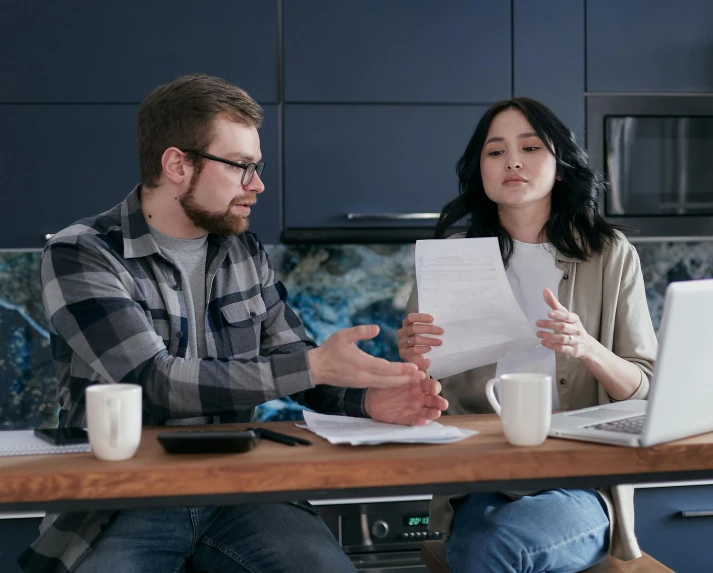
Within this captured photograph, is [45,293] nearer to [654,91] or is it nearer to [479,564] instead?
[479,564]

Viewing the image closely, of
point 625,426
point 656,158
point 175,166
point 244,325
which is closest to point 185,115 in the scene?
point 175,166

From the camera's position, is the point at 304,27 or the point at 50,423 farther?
the point at 50,423

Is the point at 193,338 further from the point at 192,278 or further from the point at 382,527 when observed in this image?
the point at 382,527

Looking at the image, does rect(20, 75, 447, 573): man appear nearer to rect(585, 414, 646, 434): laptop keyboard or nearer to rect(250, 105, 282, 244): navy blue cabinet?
rect(585, 414, 646, 434): laptop keyboard

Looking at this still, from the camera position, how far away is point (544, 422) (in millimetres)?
1327

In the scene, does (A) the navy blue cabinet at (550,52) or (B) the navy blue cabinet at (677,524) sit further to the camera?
(A) the navy blue cabinet at (550,52)

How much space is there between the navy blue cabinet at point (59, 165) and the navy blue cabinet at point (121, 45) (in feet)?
0.19

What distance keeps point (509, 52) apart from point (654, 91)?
47cm

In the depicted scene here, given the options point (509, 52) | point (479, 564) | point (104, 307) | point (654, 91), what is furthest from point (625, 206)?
point (104, 307)

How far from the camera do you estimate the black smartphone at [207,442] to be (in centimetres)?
128

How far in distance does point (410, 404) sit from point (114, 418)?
524mm

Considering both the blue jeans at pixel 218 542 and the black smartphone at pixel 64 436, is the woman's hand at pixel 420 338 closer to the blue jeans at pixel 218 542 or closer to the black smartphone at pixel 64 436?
the blue jeans at pixel 218 542

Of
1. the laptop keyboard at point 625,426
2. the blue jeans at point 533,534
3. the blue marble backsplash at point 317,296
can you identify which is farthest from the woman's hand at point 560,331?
the blue marble backsplash at point 317,296

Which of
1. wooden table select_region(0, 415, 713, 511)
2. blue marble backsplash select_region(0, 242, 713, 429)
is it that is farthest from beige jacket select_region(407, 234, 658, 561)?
blue marble backsplash select_region(0, 242, 713, 429)
